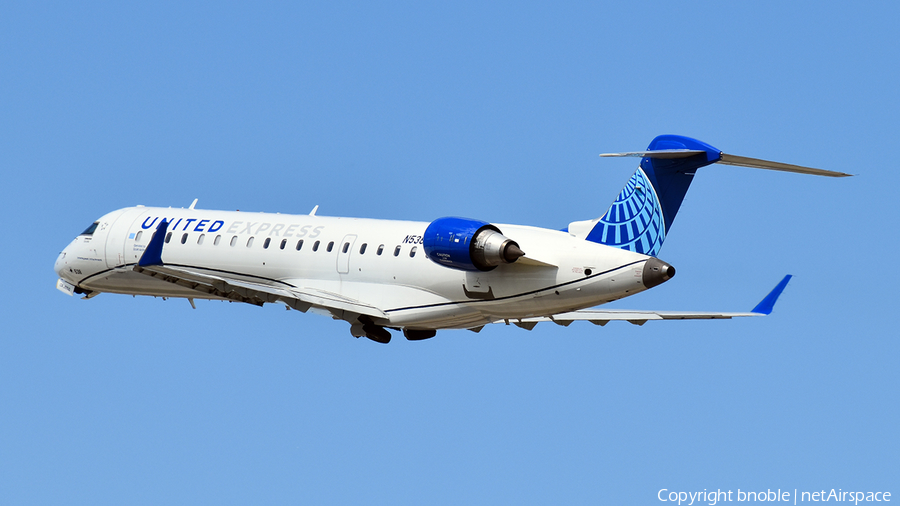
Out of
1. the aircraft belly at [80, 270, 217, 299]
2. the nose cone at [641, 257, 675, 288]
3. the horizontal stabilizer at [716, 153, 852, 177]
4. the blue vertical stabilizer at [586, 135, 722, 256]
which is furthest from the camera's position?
the aircraft belly at [80, 270, 217, 299]

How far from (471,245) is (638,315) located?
6.00 m

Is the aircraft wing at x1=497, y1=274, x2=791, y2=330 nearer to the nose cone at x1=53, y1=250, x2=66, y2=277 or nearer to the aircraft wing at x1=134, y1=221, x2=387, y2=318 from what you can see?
the aircraft wing at x1=134, y1=221, x2=387, y2=318

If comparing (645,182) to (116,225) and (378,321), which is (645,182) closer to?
(378,321)

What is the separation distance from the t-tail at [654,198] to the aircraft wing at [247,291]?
571cm

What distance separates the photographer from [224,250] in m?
31.5

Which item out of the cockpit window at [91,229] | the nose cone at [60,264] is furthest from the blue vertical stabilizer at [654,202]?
the nose cone at [60,264]

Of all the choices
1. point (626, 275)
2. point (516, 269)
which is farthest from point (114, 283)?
point (626, 275)

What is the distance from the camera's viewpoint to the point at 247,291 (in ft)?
91.4

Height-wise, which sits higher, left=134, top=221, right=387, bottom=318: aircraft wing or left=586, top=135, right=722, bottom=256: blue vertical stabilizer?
left=586, top=135, right=722, bottom=256: blue vertical stabilizer

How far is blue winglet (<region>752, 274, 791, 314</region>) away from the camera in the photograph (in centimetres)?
2936

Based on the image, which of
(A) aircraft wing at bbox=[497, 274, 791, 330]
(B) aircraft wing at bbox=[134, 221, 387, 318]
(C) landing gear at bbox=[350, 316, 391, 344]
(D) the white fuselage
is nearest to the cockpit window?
(D) the white fuselage

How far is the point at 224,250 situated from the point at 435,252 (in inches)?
287

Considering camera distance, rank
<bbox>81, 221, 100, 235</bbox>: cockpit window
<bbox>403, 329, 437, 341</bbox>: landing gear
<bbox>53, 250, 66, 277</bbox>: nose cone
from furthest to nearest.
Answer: <bbox>53, 250, 66, 277</bbox>: nose cone < <bbox>81, 221, 100, 235</bbox>: cockpit window < <bbox>403, 329, 437, 341</bbox>: landing gear

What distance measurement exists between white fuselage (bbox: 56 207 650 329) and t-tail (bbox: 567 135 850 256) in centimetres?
57
